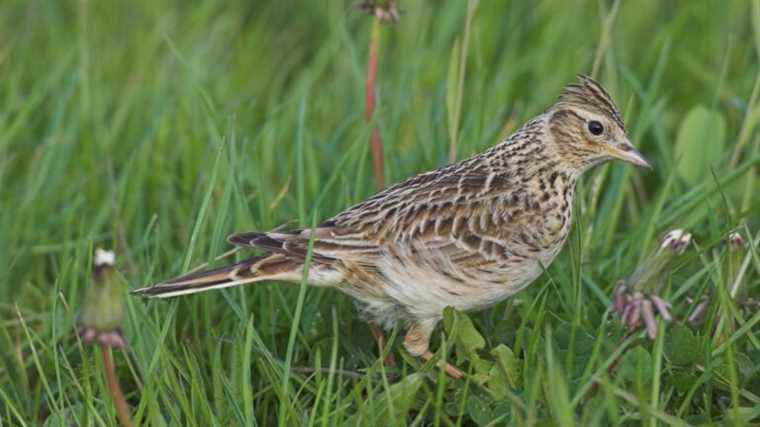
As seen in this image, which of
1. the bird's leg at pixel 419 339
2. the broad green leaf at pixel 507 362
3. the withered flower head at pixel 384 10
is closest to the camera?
the broad green leaf at pixel 507 362

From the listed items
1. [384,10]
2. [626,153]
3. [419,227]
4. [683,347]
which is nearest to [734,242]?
[683,347]

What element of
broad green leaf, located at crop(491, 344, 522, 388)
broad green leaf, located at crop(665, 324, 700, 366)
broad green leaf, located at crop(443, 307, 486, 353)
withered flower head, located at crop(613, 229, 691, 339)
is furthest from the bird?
withered flower head, located at crop(613, 229, 691, 339)

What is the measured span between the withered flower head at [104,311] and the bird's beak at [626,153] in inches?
86.3

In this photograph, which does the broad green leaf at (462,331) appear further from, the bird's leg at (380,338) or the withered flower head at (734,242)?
the withered flower head at (734,242)

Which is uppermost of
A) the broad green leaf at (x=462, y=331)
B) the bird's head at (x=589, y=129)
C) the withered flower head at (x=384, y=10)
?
the withered flower head at (x=384, y=10)

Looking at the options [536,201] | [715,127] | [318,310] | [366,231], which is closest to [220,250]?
[318,310]

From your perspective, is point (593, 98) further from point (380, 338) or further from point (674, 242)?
point (674, 242)

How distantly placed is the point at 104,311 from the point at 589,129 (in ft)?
7.16

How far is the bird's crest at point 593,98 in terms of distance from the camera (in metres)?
4.61

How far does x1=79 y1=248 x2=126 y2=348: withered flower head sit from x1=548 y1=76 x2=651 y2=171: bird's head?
6.85 feet

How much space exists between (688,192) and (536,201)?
1.21m

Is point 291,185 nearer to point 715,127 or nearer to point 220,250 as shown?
point 220,250

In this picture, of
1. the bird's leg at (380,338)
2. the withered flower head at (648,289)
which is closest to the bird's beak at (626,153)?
the bird's leg at (380,338)

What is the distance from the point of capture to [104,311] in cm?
314
